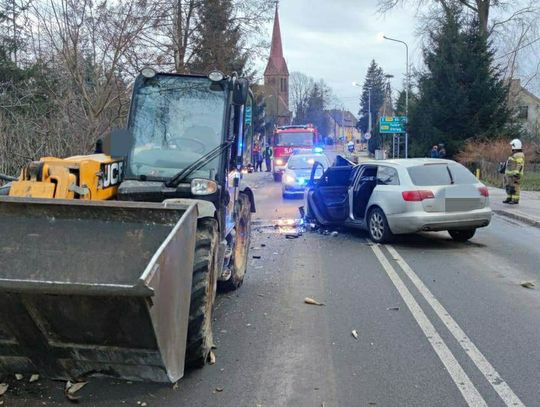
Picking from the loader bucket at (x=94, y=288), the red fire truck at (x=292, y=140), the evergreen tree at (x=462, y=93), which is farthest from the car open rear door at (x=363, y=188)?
the evergreen tree at (x=462, y=93)

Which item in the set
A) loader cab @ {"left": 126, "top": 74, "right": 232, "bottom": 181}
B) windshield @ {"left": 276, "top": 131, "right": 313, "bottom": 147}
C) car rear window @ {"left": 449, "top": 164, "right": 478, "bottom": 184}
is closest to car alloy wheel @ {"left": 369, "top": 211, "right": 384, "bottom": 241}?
car rear window @ {"left": 449, "top": 164, "right": 478, "bottom": 184}

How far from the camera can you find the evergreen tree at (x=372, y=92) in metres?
104

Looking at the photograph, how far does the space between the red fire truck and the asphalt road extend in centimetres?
2188

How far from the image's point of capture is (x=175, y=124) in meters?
5.98

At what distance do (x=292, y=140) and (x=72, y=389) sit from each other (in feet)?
93.8

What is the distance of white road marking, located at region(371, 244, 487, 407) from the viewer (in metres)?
4.07

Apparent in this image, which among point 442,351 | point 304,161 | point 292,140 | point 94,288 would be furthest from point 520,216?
point 292,140

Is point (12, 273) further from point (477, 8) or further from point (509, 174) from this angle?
point (477, 8)

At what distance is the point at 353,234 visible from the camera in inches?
475

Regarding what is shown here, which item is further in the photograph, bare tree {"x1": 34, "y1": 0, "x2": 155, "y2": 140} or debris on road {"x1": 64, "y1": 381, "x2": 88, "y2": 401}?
bare tree {"x1": 34, "y1": 0, "x2": 155, "y2": 140}

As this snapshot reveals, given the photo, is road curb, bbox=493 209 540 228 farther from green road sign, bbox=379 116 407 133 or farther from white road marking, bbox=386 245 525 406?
Result: green road sign, bbox=379 116 407 133

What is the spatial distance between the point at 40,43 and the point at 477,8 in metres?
29.5

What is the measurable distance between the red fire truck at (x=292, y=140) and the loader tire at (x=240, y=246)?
23.1m

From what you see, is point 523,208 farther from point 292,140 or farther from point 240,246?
point 292,140
